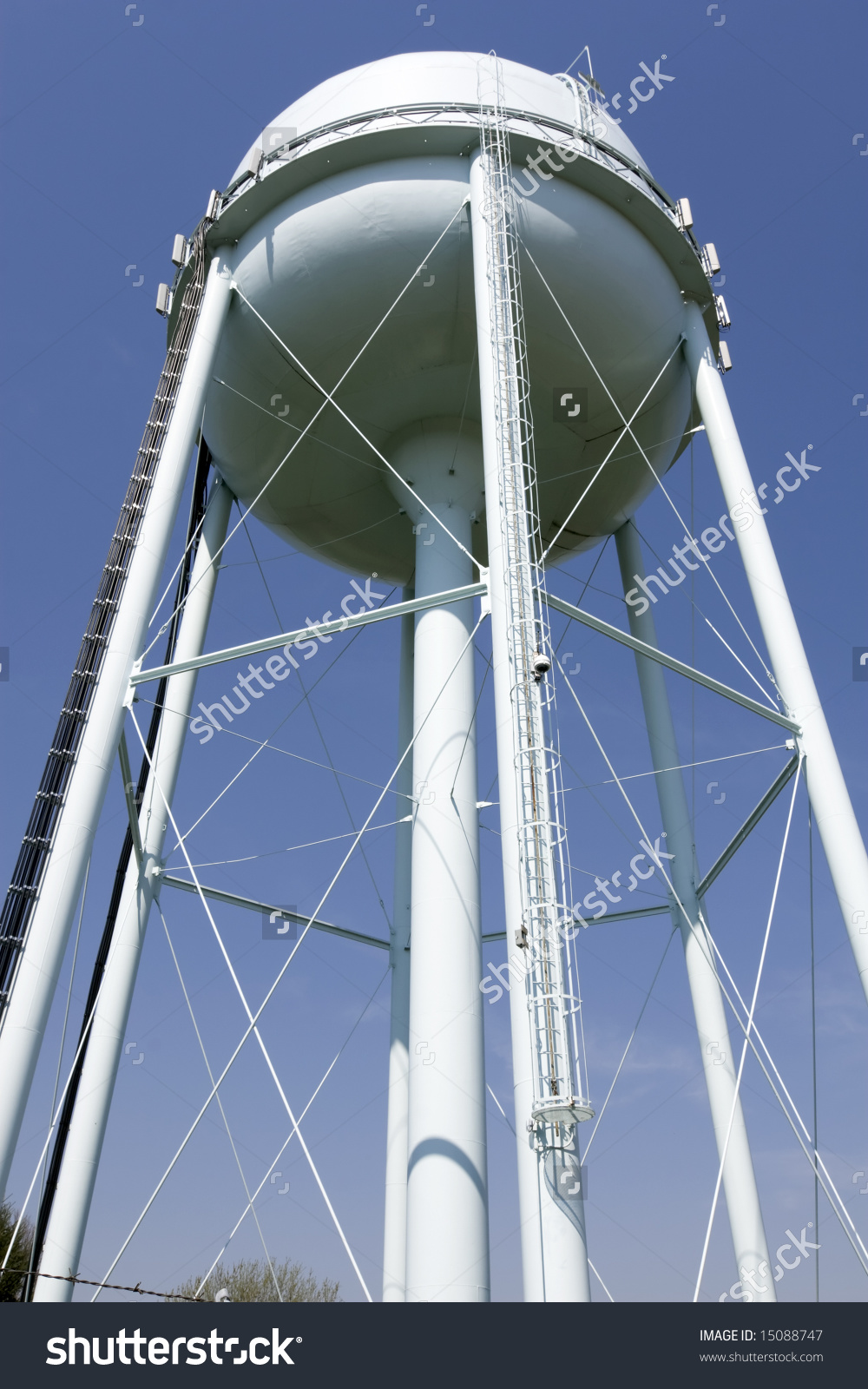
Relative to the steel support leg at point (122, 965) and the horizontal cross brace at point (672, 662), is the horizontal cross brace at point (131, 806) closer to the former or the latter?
the steel support leg at point (122, 965)

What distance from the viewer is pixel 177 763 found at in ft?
36.2

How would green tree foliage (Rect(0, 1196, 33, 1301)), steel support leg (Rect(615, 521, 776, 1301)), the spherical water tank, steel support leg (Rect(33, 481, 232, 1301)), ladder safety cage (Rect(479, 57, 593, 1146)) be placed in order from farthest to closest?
Answer: green tree foliage (Rect(0, 1196, 33, 1301)) → the spherical water tank → steel support leg (Rect(615, 521, 776, 1301)) → steel support leg (Rect(33, 481, 232, 1301)) → ladder safety cage (Rect(479, 57, 593, 1146))

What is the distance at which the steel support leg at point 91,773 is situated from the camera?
7609 mm

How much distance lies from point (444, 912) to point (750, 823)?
308 centimetres

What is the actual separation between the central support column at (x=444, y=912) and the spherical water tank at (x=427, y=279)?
72 centimetres

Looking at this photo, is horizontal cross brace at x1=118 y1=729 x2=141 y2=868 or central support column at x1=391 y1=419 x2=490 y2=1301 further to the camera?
horizontal cross brace at x1=118 y1=729 x2=141 y2=868

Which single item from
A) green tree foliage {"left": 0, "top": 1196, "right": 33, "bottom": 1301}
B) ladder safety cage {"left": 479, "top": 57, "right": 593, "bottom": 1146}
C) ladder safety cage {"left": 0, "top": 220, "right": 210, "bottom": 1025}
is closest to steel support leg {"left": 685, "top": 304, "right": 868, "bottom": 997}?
ladder safety cage {"left": 479, "top": 57, "right": 593, "bottom": 1146}

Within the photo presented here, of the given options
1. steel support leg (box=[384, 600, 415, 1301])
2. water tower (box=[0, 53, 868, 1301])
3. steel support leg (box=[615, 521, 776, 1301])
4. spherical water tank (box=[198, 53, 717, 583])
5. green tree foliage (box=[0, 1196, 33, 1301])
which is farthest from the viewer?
green tree foliage (box=[0, 1196, 33, 1301])

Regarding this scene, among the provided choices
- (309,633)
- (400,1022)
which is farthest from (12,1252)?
(309,633)

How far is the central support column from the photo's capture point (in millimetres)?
8328

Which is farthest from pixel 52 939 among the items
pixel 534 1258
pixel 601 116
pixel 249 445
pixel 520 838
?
pixel 601 116

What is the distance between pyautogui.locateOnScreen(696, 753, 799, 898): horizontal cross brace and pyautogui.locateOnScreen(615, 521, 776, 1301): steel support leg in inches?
6.0

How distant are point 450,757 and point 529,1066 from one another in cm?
398

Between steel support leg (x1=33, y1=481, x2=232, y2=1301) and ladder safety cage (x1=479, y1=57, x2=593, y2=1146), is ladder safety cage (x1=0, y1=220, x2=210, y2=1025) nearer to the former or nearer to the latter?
steel support leg (x1=33, y1=481, x2=232, y2=1301)
